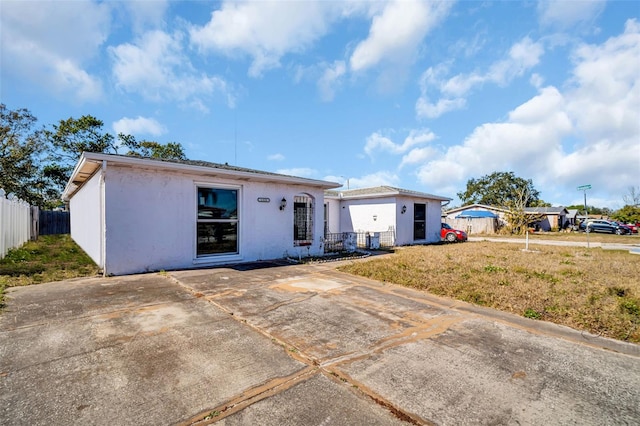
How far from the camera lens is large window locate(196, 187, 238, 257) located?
8000 mm

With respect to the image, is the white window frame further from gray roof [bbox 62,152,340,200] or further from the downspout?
the downspout

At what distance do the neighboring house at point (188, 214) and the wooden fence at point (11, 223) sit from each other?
7.36ft

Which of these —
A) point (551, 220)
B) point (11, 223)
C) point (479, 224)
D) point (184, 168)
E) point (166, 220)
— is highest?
point (184, 168)

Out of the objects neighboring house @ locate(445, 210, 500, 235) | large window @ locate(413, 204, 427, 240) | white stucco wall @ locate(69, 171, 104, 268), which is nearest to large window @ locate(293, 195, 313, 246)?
white stucco wall @ locate(69, 171, 104, 268)

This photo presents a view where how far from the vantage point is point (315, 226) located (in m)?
10.6

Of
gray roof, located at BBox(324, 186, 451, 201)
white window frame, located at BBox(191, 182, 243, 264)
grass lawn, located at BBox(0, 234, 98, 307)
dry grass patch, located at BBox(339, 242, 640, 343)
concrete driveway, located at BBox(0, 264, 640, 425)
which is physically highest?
gray roof, located at BBox(324, 186, 451, 201)

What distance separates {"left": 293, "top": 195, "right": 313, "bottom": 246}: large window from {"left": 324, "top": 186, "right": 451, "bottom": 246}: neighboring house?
17.7 ft

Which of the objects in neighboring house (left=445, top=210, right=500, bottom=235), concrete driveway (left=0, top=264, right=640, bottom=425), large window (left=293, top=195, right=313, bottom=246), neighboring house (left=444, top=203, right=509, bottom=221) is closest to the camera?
concrete driveway (left=0, top=264, right=640, bottom=425)

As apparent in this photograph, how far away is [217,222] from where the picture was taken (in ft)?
27.2

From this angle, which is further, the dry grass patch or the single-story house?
the single-story house

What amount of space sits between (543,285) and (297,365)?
5821 mm

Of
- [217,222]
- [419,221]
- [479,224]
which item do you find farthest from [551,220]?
[217,222]

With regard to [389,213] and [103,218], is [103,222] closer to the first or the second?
[103,218]

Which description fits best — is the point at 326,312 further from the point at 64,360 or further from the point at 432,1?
the point at 432,1
